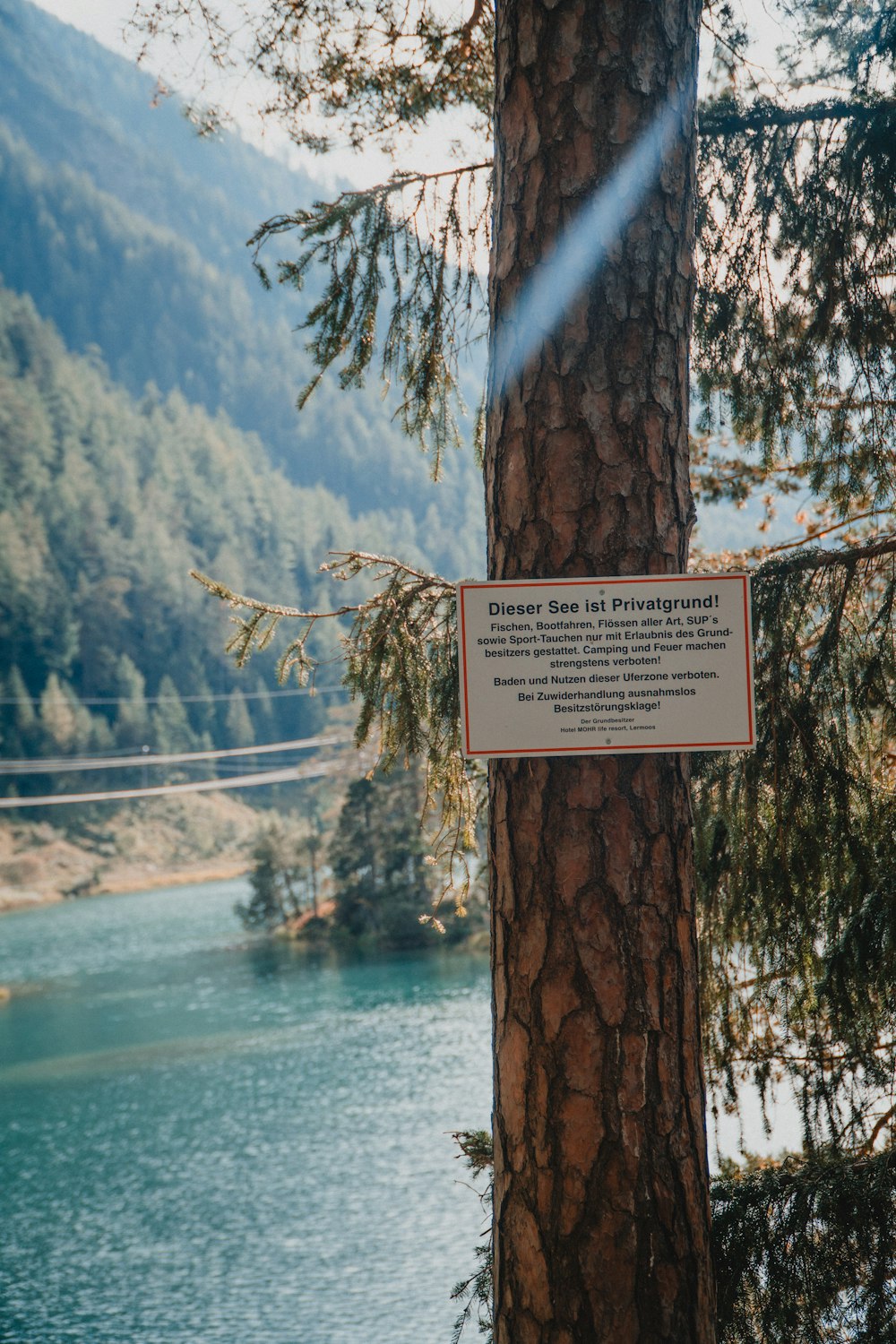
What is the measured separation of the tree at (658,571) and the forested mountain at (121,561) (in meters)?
51.0

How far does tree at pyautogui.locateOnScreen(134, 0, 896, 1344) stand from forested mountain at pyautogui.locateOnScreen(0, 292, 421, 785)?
167ft

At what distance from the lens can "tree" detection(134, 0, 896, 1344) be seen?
1.34 metres

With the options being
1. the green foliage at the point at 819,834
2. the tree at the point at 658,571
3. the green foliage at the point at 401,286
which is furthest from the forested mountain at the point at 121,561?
the green foliage at the point at 819,834

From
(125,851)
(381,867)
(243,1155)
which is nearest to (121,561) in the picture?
(125,851)

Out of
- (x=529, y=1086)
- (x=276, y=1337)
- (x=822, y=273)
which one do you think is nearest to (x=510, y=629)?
(x=529, y=1086)

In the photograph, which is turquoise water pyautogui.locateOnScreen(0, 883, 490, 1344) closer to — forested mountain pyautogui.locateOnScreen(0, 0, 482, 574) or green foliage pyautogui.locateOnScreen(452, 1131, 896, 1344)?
green foliage pyautogui.locateOnScreen(452, 1131, 896, 1344)

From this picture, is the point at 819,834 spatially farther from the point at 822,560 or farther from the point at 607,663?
the point at 607,663

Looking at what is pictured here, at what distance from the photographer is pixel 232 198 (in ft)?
576

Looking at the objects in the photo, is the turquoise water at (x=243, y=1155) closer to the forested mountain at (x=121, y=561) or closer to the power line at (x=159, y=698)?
the power line at (x=159, y=698)

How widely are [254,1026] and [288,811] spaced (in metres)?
38.3

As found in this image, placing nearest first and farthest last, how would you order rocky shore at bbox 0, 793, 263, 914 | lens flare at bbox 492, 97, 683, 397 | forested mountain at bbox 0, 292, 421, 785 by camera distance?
lens flare at bbox 492, 97, 683, 397
rocky shore at bbox 0, 793, 263, 914
forested mountain at bbox 0, 292, 421, 785

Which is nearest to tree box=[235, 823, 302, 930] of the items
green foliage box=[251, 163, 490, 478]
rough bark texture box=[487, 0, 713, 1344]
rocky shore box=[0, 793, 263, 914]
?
rocky shore box=[0, 793, 263, 914]

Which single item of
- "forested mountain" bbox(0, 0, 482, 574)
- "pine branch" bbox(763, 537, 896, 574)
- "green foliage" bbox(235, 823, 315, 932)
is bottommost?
"green foliage" bbox(235, 823, 315, 932)

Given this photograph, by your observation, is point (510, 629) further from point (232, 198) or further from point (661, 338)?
point (232, 198)
